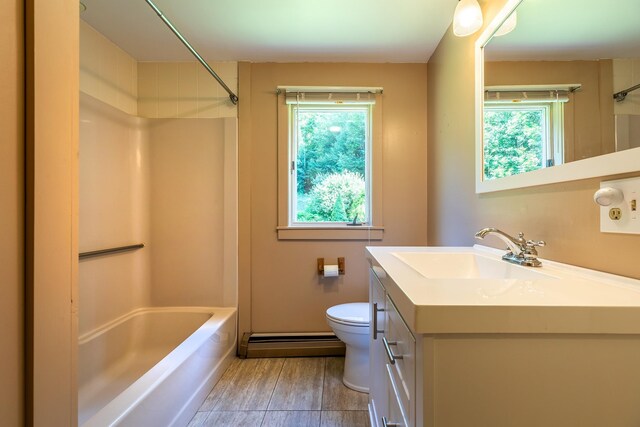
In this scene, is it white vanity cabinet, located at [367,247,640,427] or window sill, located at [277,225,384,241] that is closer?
white vanity cabinet, located at [367,247,640,427]

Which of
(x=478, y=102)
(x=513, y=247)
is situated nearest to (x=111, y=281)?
(x=513, y=247)

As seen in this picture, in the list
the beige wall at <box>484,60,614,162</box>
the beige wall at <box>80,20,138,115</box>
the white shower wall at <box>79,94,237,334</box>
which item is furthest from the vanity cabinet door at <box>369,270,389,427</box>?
the beige wall at <box>80,20,138,115</box>

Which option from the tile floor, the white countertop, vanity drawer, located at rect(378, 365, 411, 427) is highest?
the white countertop

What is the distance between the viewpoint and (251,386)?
5.53 feet

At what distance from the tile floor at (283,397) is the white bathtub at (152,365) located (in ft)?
0.33

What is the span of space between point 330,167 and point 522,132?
1.30 metres

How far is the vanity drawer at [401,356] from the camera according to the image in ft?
1.91

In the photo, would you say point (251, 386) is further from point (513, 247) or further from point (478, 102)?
point (478, 102)

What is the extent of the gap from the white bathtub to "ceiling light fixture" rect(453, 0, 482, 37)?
2020 mm

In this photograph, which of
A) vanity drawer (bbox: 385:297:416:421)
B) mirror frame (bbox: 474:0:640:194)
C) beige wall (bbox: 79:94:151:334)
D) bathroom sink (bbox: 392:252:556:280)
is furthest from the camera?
beige wall (bbox: 79:94:151:334)

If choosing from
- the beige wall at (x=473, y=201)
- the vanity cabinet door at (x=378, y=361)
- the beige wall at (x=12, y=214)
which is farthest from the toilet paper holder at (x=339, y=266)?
the beige wall at (x=12, y=214)

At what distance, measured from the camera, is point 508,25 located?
113cm

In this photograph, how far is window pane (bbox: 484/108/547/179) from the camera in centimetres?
97

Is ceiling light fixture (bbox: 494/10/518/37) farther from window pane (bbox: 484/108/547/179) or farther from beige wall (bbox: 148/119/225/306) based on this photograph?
beige wall (bbox: 148/119/225/306)
